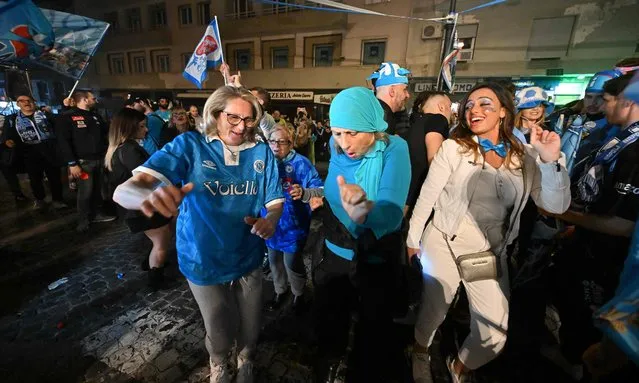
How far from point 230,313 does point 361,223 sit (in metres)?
1.33

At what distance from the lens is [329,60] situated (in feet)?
52.5

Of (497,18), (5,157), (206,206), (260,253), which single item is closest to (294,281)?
(260,253)

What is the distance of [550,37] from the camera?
1198 cm

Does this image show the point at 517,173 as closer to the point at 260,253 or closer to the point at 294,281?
the point at 260,253

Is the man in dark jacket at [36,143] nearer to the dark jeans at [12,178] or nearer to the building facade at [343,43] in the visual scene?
the dark jeans at [12,178]

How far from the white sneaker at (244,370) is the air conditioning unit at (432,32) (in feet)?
50.1

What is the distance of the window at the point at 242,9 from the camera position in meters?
17.6

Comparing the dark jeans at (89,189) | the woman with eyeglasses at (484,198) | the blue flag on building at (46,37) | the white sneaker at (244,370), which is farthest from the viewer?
the dark jeans at (89,189)

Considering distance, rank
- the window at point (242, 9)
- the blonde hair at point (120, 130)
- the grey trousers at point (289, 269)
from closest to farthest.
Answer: the grey trousers at point (289, 269) < the blonde hair at point (120, 130) < the window at point (242, 9)

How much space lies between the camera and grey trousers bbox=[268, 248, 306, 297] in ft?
10.1

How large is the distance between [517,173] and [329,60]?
15.9 meters

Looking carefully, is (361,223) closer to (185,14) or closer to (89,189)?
(89,189)

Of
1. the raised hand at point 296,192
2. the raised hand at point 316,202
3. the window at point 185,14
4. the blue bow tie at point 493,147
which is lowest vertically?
the raised hand at point 316,202

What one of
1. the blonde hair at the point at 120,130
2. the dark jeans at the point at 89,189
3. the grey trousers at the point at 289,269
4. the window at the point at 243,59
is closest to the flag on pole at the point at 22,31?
the dark jeans at the point at 89,189
